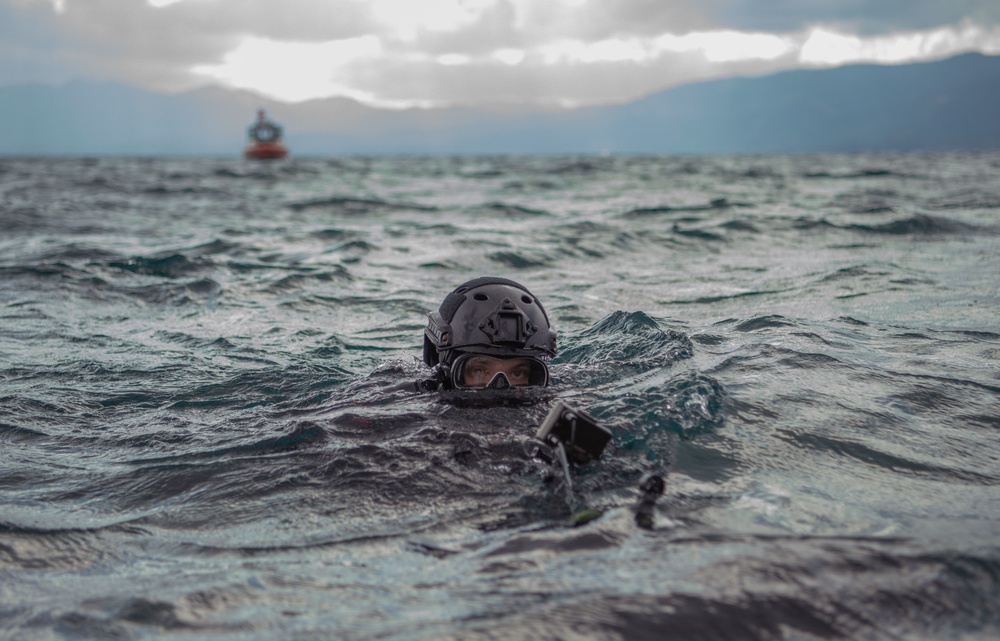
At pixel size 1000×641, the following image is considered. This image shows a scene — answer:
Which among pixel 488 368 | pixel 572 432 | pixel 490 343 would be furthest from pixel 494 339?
pixel 572 432

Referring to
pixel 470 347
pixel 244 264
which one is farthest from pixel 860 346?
pixel 244 264

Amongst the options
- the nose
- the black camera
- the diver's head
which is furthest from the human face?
the black camera

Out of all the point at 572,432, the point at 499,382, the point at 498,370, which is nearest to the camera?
the point at 572,432

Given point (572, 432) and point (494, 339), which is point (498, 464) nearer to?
point (572, 432)

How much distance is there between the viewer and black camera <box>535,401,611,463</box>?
12.2 feet

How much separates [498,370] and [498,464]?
1221 millimetres

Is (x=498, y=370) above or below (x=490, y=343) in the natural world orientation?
below

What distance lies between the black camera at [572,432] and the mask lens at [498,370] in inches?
64.5

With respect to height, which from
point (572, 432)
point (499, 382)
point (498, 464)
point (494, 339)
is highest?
point (494, 339)

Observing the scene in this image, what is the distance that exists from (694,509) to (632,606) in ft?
3.30

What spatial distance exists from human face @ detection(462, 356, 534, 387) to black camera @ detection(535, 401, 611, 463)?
5.50ft

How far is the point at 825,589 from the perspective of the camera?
297 cm

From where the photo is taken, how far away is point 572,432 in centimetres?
375

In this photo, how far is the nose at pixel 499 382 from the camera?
5309mm
